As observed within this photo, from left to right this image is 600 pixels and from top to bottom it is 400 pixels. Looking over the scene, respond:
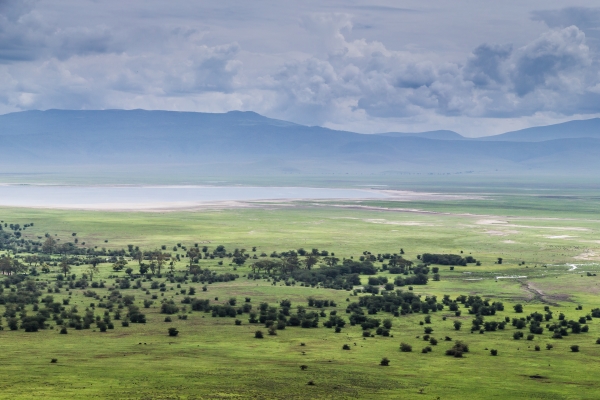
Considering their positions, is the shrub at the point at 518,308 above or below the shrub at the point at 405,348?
above

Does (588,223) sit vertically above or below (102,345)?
above

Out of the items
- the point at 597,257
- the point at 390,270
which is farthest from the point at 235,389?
the point at 597,257

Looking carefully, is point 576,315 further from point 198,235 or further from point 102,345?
point 198,235

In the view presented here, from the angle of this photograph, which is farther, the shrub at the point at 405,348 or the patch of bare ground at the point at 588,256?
the patch of bare ground at the point at 588,256

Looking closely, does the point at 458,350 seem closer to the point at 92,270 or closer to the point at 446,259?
the point at 92,270

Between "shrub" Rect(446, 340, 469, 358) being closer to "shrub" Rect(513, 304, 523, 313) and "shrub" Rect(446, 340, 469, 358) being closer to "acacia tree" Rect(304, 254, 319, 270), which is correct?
"shrub" Rect(513, 304, 523, 313)

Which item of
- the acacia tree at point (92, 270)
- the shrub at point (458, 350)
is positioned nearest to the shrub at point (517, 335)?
the shrub at point (458, 350)

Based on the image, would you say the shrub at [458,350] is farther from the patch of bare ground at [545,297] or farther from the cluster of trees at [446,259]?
the cluster of trees at [446,259]

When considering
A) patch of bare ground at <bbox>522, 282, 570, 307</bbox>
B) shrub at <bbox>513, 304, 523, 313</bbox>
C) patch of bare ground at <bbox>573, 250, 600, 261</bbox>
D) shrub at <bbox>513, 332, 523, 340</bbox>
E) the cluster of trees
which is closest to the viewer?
shrub at <bbox>513, 332, 523, 340</bbox>

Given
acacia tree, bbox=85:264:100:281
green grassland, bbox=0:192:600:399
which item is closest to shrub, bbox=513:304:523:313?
green grassland, bbox=0:192:600:399

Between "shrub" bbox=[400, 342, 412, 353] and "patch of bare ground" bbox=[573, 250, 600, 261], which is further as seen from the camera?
"patch of bare ground" bbox=[573, 250, 600, 261]

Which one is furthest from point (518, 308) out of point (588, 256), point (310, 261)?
point (588, 256)
